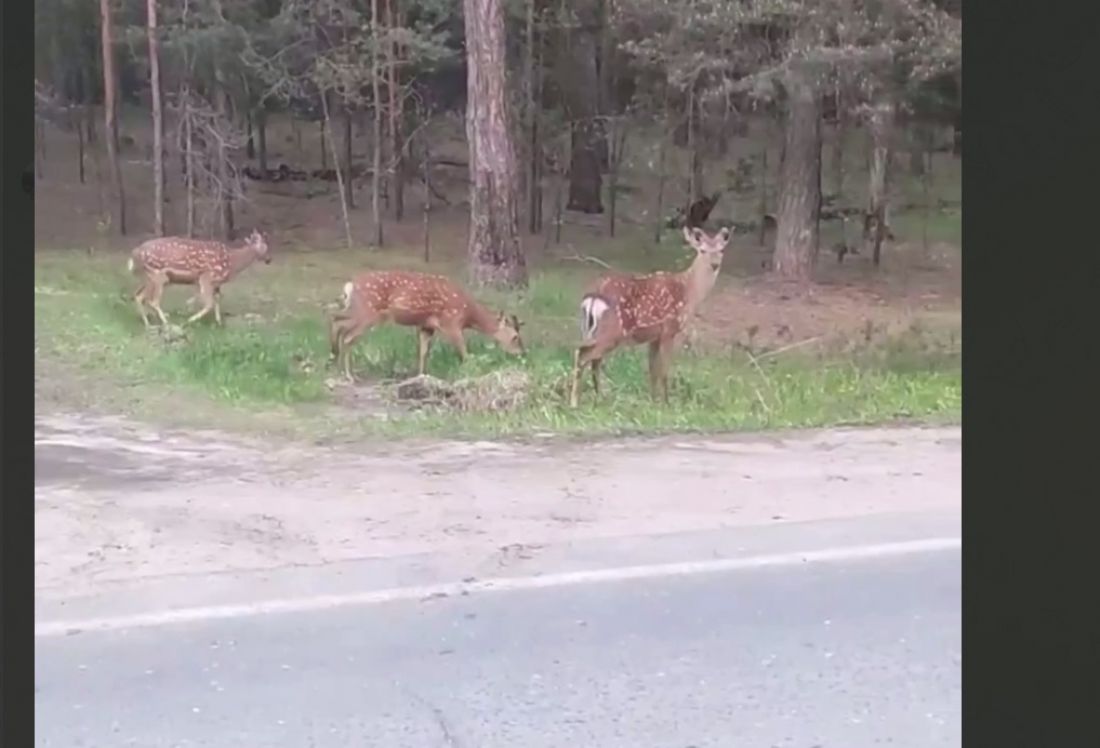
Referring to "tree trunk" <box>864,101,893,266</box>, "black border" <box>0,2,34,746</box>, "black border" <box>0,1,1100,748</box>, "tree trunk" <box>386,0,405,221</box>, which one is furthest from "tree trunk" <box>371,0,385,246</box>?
"black border" <box>0,1,1100,748</box>

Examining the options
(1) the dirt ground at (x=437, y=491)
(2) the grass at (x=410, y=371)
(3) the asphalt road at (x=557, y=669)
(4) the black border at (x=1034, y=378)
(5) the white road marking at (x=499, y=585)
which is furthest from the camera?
(2) the grass at (x=410, y=371)

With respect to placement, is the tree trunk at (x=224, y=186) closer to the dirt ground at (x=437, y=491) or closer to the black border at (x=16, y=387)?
the dirt ground at (x=437, y=491)

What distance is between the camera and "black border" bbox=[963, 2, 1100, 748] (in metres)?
0.46

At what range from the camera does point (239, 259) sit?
5.42 ft

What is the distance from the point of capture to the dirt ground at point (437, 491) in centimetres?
146

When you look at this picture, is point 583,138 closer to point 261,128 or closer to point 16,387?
point 261,128

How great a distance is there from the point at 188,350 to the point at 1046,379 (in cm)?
133

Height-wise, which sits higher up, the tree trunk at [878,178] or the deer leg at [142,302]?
the tree trunk at [878,178]

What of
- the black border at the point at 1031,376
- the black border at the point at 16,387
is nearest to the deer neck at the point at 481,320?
the black border at the point at 16,387

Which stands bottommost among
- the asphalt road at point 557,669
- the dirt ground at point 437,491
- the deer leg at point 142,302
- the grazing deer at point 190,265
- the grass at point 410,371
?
the asphalt road at point 557,669

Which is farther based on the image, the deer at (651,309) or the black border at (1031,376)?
the deer at (651,309)

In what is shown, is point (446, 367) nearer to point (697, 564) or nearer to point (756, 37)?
point (697, 564)

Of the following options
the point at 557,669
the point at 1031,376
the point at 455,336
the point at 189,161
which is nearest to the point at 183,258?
the point at 189,161

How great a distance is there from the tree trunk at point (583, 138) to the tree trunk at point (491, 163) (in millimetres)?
79
